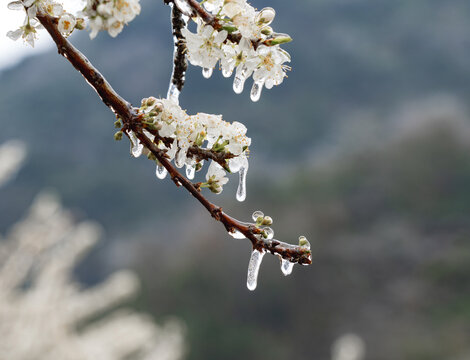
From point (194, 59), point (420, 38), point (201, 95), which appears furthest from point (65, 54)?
point (420, 38)

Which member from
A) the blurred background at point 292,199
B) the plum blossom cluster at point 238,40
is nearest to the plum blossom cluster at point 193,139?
the plum blossom cluster at point 238,40

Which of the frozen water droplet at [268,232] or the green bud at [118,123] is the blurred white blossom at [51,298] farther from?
the frozen water droplet at [268,232]

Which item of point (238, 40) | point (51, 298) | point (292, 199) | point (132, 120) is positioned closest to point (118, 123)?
point (132, 120)

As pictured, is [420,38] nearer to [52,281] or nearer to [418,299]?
[418,299]

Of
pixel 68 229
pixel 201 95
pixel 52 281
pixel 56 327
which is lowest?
pixel 56 327

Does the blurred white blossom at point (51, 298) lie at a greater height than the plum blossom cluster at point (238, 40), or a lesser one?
greater

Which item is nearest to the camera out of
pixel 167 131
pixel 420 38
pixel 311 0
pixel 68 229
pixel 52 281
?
pixel 167 131
